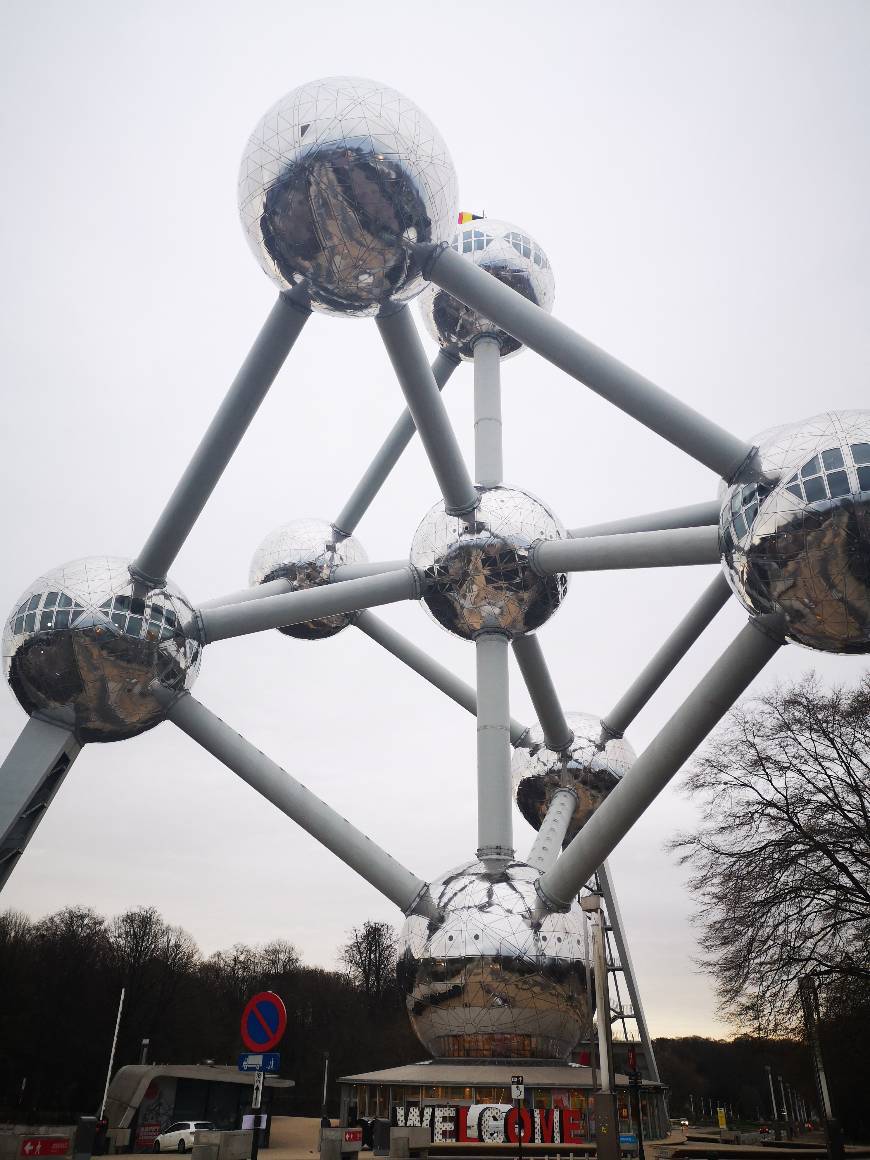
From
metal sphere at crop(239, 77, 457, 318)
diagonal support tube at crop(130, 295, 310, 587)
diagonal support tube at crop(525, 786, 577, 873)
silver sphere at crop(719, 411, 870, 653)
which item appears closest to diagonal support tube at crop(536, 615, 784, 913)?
silver sphere at crop(719, 411, 870, 653)

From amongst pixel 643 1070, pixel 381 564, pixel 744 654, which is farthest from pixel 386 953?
pixel 744 654

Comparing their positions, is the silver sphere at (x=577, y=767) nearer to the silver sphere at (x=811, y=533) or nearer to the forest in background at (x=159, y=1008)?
the silver sphere at (x=811, y=533)

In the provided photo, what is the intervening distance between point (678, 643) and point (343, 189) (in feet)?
18.0

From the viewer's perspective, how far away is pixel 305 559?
13.1 metres

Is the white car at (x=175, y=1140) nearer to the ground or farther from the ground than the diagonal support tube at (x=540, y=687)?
nearer to the ground

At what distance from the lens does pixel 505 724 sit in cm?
838

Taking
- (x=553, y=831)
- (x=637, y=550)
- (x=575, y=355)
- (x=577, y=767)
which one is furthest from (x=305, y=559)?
(x=575, y=355)

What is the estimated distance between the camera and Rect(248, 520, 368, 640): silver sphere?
1310 cm

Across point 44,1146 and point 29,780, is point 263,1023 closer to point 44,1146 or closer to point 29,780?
point 29,780

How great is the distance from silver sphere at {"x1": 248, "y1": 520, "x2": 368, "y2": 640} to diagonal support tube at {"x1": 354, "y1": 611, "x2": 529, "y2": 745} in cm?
61

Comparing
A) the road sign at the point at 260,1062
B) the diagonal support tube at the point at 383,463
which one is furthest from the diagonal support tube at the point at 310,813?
the diagonal support tube at the point at 383,463

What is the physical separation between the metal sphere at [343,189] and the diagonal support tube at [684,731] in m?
Answer: 3.42

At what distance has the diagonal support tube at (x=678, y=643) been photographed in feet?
29.2

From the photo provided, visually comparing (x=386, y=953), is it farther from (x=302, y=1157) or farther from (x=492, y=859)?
(x=492, y=859)
